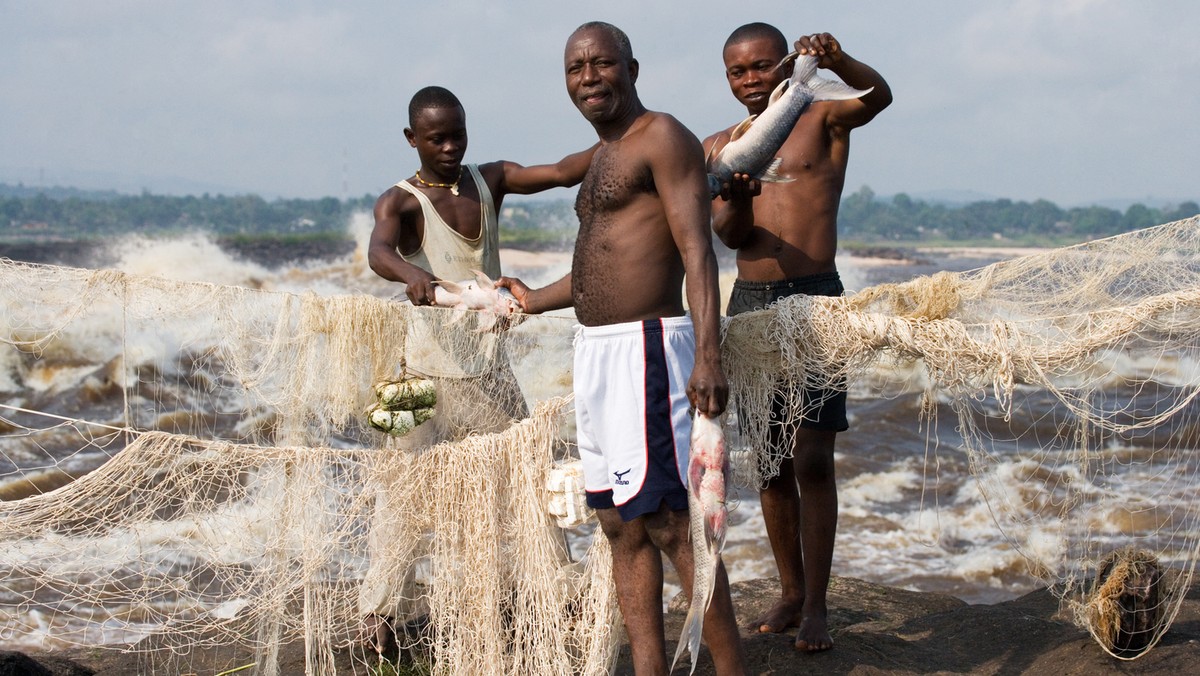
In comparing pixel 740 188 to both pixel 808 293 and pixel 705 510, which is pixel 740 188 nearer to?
pixel 808 293

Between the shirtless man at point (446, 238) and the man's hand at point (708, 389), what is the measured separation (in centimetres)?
143

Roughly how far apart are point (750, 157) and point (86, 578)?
17.6ft

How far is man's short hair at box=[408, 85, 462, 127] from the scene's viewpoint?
4461 mm

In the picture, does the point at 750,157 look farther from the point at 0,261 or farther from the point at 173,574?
the point at 173,574

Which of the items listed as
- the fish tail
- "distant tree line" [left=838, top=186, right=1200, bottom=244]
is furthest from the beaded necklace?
"distant tree line" [left=838, top=186, right=1200, bottom=244]

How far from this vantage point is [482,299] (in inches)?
168

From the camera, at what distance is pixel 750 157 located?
3.84 metres

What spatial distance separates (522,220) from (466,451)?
59.3 m

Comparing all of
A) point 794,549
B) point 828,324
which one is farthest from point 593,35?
point 794,549

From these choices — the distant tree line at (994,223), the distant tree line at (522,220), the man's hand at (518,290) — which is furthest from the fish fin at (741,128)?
the distant tree line at (994,223)

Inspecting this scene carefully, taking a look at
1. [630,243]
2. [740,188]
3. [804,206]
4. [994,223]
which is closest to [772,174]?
[740,188]

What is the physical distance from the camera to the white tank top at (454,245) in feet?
15.0

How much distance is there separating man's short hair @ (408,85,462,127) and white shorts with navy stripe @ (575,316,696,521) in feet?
5.14

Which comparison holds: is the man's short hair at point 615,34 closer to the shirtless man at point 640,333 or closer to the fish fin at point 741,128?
the shirtless man at point 640,333
